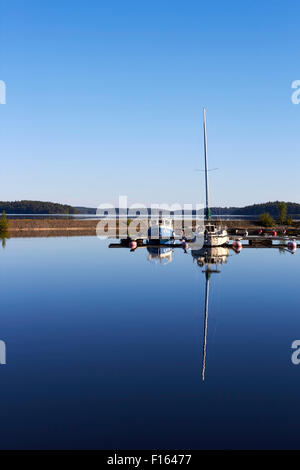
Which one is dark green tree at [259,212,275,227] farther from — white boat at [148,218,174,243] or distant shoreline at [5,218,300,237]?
white boat at [148,218,174,243]

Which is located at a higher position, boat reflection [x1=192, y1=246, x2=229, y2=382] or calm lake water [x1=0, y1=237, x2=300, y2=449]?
boat reflection [x1=192, y1=246, x2=229, y2=382]

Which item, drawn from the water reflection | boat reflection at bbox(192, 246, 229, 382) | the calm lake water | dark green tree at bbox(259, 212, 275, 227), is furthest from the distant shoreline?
the calm lake water

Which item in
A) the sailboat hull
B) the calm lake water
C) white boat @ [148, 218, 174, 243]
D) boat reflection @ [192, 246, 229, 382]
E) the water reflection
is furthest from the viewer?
the water reflection

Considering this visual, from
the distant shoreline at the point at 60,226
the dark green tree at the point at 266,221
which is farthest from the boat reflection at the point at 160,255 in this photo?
the dark green tree at the point at 266,221

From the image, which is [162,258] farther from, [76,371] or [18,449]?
[18,449]

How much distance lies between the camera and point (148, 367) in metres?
20.1

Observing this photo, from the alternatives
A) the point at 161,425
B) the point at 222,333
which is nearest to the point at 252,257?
the point at 222,333

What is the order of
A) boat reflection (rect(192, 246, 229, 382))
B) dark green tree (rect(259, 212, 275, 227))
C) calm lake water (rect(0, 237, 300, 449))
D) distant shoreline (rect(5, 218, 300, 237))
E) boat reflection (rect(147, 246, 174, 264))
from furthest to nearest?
distant shoreline (rect(5, 218, 300, 237))
dark green tree (rect(259, 212, 275, 227))
boat reflection (rect(147, 246, 174, 264))
boat reflection (rect(192, 246, 229, 382))
calm lake water (rect(0, 237, 300, 449))

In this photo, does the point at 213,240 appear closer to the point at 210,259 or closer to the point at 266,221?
the point at 210,259

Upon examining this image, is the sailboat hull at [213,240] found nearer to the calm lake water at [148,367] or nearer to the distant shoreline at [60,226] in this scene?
the calm lake water at [148,367]

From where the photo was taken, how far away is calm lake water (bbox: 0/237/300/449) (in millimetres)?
14188

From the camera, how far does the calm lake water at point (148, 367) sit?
14.2 meters
